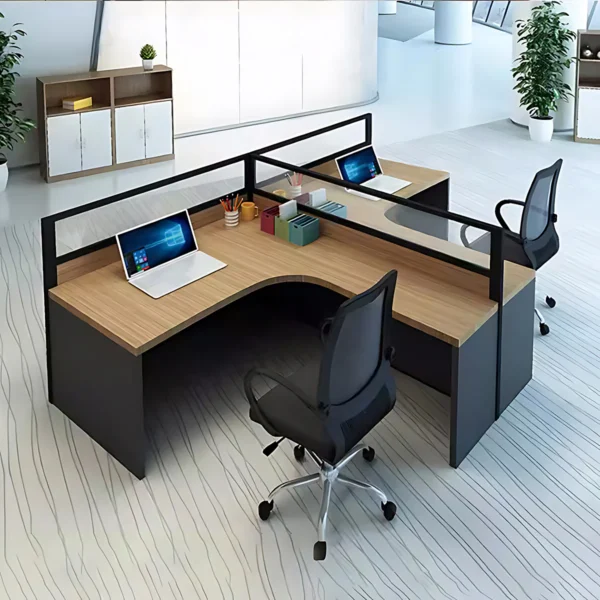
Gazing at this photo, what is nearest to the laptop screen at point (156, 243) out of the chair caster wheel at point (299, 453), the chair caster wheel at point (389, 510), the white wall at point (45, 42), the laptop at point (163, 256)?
the laptop at point (163, 256)

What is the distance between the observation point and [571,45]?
9133 millimetres

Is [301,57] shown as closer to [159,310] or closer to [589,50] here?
[589,50]

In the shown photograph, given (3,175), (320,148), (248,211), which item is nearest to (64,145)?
(3,175)

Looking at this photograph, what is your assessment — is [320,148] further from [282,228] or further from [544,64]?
Result: [544,64]

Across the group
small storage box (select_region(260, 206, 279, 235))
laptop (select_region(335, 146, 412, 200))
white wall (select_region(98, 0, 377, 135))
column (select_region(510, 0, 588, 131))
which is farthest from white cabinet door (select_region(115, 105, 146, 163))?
column (select_region(510, 0, 588, 131))

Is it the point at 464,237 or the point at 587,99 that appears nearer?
the point at 464,237

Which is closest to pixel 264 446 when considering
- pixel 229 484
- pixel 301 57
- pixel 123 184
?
pixel 229 484

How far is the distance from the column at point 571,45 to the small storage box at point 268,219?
6112 mm

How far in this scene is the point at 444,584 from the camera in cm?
303

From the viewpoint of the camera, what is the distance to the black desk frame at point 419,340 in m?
3.53

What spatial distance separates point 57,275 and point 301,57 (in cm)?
679

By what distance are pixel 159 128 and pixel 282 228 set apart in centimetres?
441

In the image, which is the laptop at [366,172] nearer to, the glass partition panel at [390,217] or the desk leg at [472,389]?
the glass partition panel at [390,217]

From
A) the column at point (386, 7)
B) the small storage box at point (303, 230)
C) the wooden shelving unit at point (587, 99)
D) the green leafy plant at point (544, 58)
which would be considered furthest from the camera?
the column at point (386, 7)
